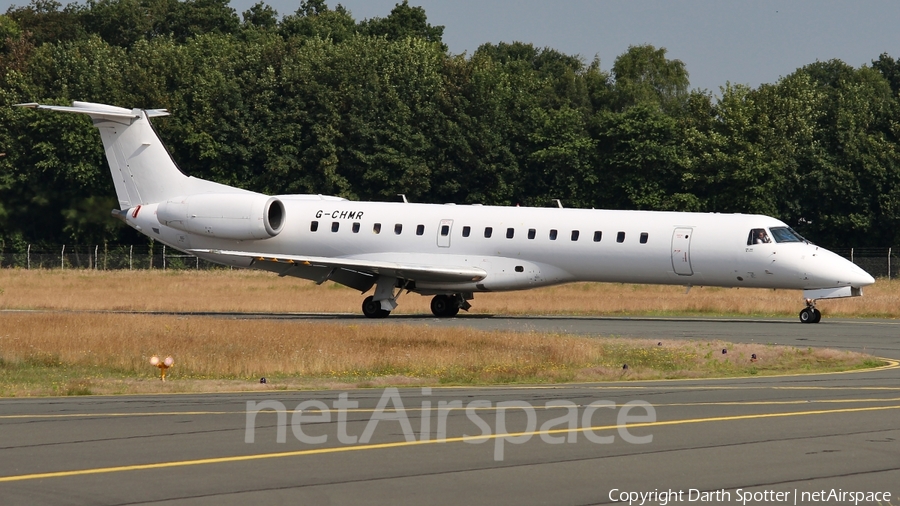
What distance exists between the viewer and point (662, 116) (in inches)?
2677

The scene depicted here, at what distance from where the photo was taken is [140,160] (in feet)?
124

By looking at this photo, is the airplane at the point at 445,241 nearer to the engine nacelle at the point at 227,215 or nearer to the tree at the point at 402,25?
the engine nacelle at the point at 227,215

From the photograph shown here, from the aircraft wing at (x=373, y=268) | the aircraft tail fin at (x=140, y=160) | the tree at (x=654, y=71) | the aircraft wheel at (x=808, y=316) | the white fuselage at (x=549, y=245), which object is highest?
the tree at (x=654, y=71)

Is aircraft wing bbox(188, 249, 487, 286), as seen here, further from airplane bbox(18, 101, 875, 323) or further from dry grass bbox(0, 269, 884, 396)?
dry grass bbox(0, 269, 884, 396)

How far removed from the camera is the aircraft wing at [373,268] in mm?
33156

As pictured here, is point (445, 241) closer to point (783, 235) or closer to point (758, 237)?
point (758, 237)


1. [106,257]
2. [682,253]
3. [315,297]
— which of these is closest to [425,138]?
[106,257]

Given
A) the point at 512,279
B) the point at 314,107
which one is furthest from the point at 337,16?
the point at 512,279

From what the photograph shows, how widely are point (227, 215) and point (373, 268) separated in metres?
5.14

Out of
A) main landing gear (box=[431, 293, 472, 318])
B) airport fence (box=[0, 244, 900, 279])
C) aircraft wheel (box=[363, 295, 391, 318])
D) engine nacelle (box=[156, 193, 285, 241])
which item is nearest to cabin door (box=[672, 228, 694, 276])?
main landing gear (box=[431, 293, 472, 318])

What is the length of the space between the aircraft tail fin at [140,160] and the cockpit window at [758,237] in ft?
49.2

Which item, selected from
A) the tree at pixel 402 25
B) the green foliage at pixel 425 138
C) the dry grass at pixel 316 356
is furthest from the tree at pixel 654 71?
the dry grass at pixel 316 356

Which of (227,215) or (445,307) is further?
(227,215)

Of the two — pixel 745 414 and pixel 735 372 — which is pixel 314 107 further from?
pixel 745 414
